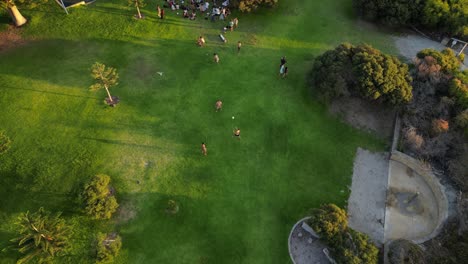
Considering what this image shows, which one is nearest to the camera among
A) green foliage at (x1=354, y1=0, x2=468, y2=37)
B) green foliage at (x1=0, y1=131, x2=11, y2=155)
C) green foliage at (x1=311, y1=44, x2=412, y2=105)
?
green foliage at (x1=0, y1=131, x2=11, y2=155)

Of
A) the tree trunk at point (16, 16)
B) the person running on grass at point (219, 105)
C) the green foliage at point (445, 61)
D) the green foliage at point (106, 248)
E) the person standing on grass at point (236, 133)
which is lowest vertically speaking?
the green foliage at point (106, 248)

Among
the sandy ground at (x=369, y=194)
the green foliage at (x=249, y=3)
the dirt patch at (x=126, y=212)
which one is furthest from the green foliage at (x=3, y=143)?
the sandy ground at (x=369, y=194)

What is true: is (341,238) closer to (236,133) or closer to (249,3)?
(236,133)

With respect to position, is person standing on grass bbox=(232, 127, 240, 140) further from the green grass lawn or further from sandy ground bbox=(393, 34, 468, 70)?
sandy ground bbox=(393, 34, 468, 70)

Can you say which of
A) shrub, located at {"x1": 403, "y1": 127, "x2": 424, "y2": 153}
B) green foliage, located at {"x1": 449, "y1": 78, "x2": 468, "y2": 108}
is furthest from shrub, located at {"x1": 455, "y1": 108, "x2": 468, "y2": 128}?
shrub, located at {"x1": 403, "y1": 127, "x2": 424, "y2": 153}

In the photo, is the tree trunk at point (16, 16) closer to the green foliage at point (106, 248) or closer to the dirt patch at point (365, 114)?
the green foliage at point (106, 248)

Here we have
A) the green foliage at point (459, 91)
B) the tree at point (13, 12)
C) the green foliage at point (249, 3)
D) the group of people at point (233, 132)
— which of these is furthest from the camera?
the green foliage at point (249, 3)
